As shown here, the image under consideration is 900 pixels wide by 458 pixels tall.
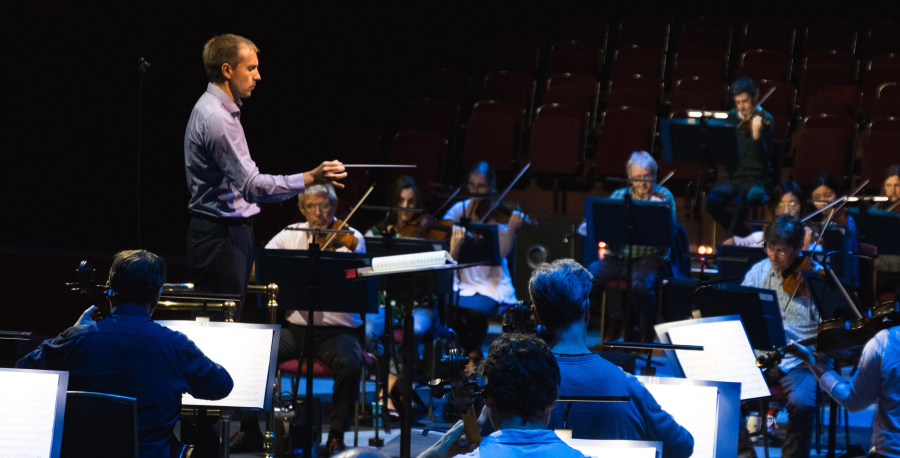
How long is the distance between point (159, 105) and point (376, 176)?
2.05 meters

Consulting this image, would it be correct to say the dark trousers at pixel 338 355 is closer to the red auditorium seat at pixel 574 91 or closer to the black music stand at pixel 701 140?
the black music stand at pixel 701 140

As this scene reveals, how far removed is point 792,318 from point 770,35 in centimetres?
553

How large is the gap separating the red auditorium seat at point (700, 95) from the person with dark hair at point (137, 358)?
6302mm

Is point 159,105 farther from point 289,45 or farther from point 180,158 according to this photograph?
point 289,45

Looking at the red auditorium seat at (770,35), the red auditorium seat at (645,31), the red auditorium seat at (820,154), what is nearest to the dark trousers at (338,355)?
A: the red auditorium seat at (820,154)

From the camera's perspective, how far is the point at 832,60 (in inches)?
337

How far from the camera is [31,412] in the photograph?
2.22 metres

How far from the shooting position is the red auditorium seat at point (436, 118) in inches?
333

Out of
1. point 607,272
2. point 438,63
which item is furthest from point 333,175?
point 438,63

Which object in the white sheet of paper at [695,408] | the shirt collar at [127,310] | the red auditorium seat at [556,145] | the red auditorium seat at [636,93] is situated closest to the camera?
the white sheet of paper at [695,408]

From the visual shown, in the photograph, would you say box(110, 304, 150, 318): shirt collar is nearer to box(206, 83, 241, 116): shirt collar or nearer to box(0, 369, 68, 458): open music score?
box(0, 369, 68, 458): open music score

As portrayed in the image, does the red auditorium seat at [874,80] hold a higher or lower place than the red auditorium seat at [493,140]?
higher

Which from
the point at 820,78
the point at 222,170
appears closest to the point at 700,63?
the point at 820,78

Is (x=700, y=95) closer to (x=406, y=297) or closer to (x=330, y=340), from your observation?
(x=330, y=340)
